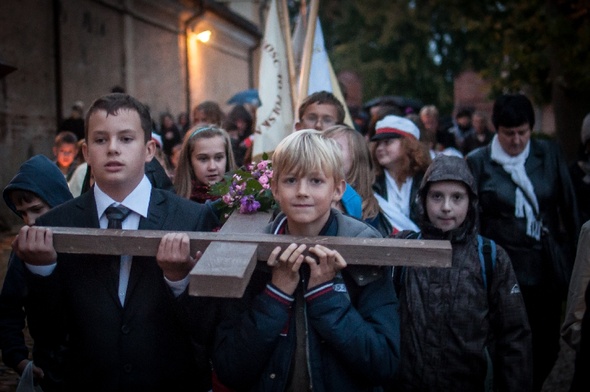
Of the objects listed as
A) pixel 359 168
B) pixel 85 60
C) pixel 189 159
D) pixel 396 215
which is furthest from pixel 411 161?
pixel 85 60

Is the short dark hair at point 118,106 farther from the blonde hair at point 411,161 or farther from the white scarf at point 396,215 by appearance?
the blonde hair at point 411,161

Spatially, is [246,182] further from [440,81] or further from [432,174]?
[440,81]

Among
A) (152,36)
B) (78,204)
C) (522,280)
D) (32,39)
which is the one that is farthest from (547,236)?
(152,36)

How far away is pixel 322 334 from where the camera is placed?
111 inches

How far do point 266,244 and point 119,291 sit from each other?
2.17ft

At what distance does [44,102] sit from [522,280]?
10540 mm

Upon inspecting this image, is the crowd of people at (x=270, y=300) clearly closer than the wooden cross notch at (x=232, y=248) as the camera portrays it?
No

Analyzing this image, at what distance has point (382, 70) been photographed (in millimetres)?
35688

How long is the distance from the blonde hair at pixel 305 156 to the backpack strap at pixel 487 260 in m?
1.32

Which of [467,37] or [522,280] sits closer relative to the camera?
[522,280]

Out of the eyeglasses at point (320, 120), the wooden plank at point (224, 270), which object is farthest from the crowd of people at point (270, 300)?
the eyeglasses at point (320, 120)

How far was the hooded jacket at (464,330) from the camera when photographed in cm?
394

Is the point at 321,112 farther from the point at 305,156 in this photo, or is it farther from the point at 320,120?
the point at 305,156

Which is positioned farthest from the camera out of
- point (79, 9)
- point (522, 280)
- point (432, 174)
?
point (79, 9)
